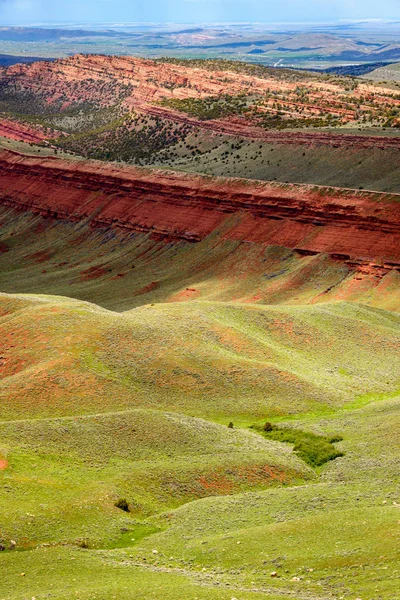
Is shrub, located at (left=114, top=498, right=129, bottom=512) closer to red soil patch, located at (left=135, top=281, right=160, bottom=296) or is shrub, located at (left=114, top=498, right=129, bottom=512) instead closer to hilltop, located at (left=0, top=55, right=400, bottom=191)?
red soil patch, located at (left=135, top=281, right=160, bottom=296)

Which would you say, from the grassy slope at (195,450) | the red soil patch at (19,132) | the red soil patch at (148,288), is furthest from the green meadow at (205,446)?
the red soil patch at (19,132)

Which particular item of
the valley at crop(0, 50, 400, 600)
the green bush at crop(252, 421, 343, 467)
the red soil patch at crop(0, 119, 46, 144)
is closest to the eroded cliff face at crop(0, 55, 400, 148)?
the valley at crop(0, 50, 400, 600)

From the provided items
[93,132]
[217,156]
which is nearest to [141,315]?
[217,156]

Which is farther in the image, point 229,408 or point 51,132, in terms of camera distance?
point 51,132

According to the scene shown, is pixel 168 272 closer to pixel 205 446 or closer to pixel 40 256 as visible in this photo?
pixel 40 256

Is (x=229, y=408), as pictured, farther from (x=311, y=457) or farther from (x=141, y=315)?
(x=141, y=315)

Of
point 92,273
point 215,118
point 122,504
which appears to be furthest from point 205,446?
point 215,118

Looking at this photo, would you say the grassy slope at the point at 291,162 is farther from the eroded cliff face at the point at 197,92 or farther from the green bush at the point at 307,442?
the green bush at the point at 307,442

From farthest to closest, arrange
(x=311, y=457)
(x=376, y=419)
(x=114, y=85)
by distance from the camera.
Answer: (x=114, y=85)
(x=376, y=419)
(x=311, y=457)
